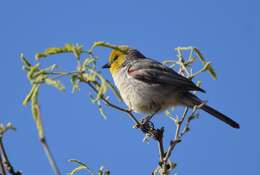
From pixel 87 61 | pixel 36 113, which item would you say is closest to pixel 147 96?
pixel 87 61

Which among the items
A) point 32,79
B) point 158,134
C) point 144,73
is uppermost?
point 144,73

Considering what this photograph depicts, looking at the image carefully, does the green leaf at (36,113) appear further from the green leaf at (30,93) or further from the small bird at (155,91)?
the small bird at (155,91)

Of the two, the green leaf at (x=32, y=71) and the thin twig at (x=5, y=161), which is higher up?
the green leaf at (x=32, y=71)

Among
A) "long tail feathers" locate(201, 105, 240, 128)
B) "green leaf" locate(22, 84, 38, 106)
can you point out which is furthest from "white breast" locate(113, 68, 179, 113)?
"green leaf" locate(22, 84, 38, 106)

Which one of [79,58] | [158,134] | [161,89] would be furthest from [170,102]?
[79,58]

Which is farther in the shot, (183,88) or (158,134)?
(183,88)

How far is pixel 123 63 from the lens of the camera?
6.62 metres

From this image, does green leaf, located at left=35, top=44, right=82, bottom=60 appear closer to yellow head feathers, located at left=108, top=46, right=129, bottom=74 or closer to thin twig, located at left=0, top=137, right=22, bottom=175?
thin twig, located at left=0, top=137, right=22, bottom=175

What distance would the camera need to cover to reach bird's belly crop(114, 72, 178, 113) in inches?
229

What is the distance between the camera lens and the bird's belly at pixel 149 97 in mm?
5816

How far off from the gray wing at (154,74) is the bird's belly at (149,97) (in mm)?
95

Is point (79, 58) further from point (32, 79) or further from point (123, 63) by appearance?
point (123, 63)

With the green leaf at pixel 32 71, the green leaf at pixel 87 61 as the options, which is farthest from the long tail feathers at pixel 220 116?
the green leaf at pixel 32 71

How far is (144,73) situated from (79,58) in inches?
173
